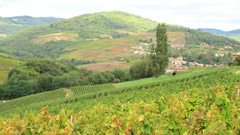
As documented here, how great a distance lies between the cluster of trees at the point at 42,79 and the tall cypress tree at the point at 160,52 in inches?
935

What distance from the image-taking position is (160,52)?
4434cm

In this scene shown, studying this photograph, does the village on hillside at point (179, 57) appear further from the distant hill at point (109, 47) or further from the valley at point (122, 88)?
the valley at point (122, 88)

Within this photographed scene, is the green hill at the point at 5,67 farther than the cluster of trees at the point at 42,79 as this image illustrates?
Yes

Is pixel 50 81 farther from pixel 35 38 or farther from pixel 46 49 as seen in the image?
pixel 35 38

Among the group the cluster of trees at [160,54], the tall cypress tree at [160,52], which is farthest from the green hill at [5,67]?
the tall cypress tree at [160,52]

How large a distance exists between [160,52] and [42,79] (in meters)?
38.5

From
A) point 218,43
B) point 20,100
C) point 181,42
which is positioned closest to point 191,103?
point 20,100

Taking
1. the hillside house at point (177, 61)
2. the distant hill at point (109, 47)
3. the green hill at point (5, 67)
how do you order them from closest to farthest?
the green hill at point (5, 67)
the hillside house at point (177, 61)
the distant hill at point (109, 47)

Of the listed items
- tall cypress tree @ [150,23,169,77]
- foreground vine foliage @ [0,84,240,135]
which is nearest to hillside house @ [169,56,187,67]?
tall cypress tree @ [150,23,169,77]

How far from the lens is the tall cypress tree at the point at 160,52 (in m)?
43.5

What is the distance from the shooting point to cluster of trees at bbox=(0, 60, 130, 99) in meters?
58.7

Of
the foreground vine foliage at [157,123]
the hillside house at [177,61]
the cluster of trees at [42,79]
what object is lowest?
the cluster of trees at [42,79]

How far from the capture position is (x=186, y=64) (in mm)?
96938

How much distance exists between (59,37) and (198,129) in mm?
189543
